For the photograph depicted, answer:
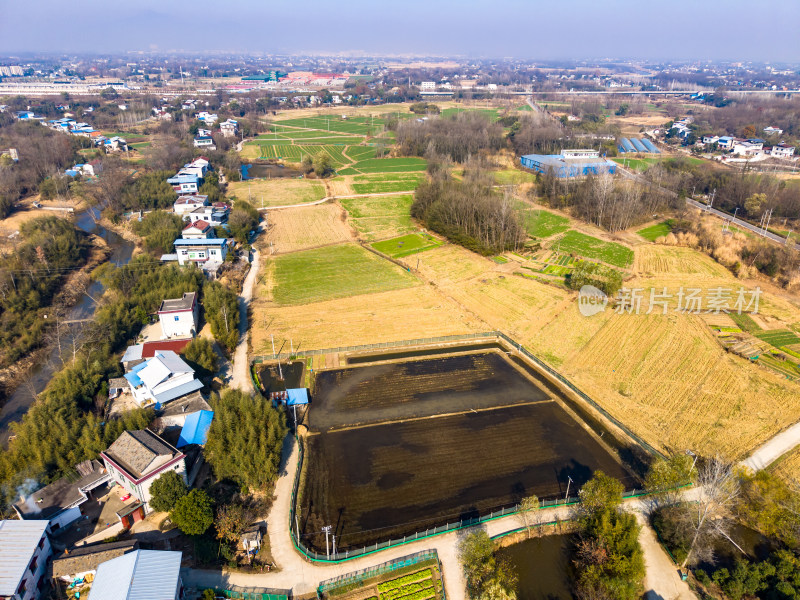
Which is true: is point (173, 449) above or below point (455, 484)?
above

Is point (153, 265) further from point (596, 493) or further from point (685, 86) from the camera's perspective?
point (685, 86)

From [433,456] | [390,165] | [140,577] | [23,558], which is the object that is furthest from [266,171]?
[140,577]

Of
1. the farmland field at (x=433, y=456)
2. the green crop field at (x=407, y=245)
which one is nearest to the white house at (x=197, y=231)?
the green crop field at (x=407, y=245)

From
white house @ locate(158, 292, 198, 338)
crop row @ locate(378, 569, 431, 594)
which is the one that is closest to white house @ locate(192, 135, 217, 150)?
white house @ locate(158, 292, 198, 338)

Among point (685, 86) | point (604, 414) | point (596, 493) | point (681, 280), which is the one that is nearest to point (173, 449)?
point (596, 493)

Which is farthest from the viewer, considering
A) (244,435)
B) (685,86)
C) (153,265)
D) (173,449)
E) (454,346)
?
(685,86)

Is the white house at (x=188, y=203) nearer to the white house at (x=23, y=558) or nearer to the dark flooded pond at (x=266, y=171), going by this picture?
the dark flooded pond at (x=266, y=171)

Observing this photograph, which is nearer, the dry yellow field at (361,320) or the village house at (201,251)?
the dry yellow field at (361,320)
